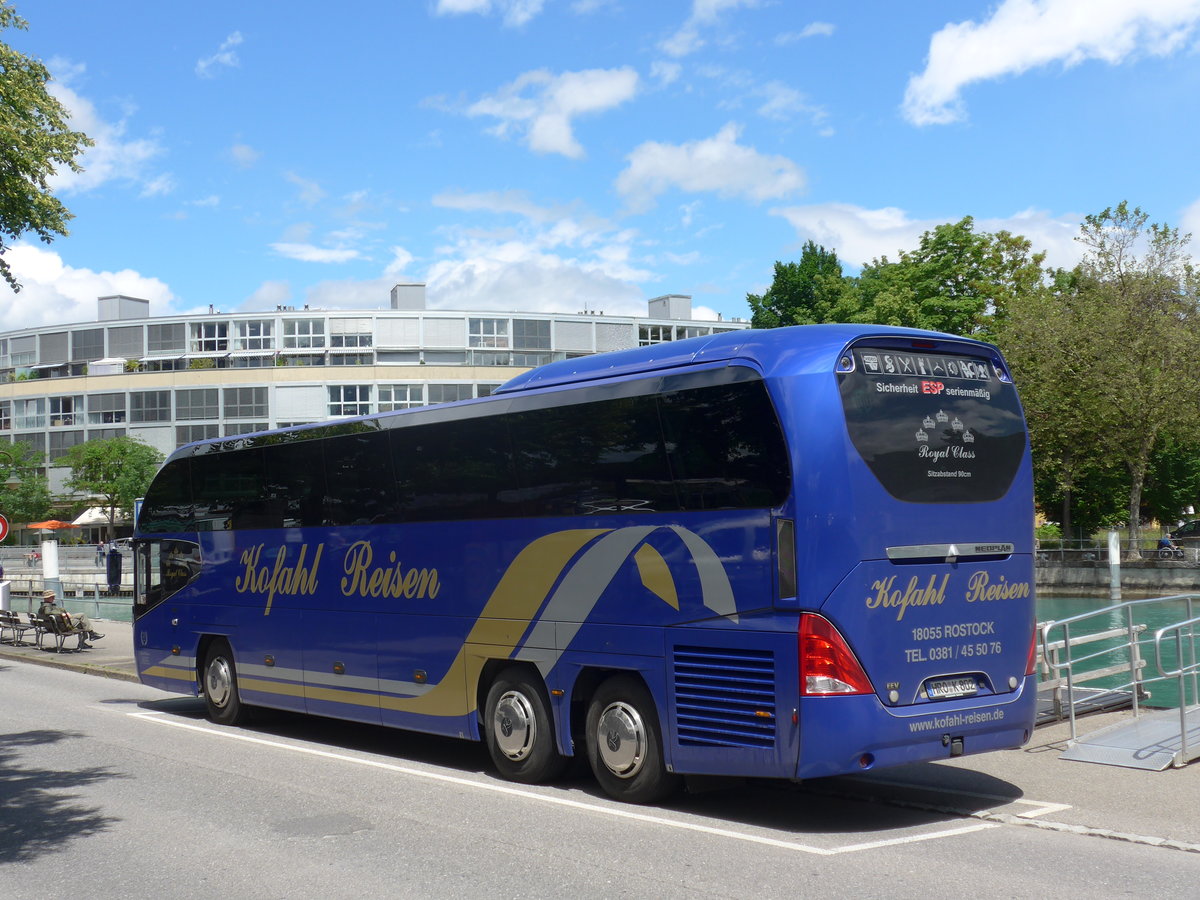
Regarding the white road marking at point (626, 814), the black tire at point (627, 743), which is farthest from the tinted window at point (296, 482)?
the black tire at point (627, 743)

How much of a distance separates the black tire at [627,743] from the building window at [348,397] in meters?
88.8

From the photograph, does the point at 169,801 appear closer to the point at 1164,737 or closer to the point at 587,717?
the point at 587,717

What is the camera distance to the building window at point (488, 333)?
346 ft

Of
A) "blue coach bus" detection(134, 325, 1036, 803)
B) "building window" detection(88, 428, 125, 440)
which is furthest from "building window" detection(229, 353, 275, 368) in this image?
"blue coach bus" detection(134, 325, 1036, 803)

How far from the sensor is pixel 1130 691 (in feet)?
43.3

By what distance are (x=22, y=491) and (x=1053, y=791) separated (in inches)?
3508

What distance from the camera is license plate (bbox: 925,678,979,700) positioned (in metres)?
8.66

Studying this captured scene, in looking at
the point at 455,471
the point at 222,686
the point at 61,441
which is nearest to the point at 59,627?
the point at 222,686

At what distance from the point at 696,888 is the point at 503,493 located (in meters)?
4.84

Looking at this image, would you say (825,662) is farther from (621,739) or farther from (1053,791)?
(1053,791)

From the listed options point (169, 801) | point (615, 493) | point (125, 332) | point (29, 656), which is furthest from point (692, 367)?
point (125, 332)

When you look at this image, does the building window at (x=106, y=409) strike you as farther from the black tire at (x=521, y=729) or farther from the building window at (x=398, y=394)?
the black tire at (x=521, y=729)

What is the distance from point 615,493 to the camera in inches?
388

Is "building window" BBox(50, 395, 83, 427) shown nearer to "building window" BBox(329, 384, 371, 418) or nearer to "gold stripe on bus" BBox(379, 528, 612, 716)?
"building window" BBox(329, 384, 371, 418)
